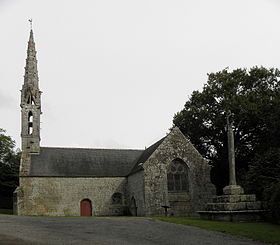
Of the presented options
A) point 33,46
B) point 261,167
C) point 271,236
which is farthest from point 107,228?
point 33,46

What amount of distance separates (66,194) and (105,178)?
11.9 ft

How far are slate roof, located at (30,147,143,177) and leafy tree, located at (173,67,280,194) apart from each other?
652 cm

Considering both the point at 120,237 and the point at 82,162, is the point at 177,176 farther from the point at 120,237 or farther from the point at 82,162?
the point at 120,237

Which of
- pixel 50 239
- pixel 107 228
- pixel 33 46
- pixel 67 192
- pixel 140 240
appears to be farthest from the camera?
pixel 33 46

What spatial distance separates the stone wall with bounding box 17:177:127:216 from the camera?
2817 cm

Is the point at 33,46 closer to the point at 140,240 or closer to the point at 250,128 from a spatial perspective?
the point at 250,128

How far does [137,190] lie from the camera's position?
27.7 meters

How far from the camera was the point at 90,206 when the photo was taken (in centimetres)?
2972

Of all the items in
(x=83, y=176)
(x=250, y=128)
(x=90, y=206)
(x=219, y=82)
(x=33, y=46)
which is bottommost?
(x=90, y=206)

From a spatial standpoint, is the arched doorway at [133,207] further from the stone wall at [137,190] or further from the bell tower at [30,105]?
the bell tower at [30,105]

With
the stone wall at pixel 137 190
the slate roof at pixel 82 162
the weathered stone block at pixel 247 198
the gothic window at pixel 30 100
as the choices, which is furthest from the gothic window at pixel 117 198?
the weathered stone block at pixel 247 198

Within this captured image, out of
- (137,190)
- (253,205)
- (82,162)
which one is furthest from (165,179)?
(253,205)

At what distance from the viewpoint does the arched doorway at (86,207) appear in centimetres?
2938

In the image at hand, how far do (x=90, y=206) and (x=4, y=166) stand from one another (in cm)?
1573
